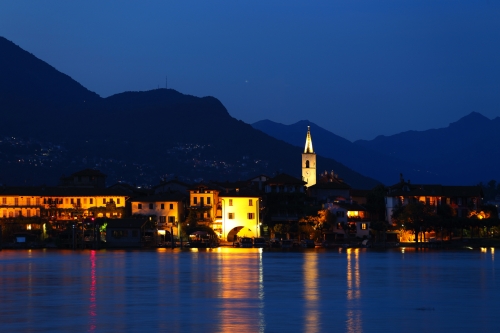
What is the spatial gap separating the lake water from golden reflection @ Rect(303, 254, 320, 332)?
0.17 feet

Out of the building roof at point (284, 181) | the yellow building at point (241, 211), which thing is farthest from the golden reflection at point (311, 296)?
the building roof at point (284, 181)

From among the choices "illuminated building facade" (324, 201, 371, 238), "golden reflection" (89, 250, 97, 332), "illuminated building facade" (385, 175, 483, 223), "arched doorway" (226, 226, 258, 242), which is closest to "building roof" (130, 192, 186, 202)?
"arched doorway" (226, 226, 258, 242)

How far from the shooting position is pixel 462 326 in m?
35.4

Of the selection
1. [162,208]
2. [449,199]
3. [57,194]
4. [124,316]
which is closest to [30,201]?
[57,194]

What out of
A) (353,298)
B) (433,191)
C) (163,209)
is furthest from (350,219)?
(353,298)

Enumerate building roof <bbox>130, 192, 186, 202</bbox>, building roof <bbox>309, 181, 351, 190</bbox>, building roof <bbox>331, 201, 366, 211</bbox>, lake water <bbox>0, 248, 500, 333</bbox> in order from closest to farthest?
lake water <bbox>0, 248, 500, 333</bbox>, building roof <bbox>331, 201, 366, 211</bbox>, building roof <bbox>130, 192, 186, 202</bbox>, building roof <bbox>309, 181, 351, 190</bbox>

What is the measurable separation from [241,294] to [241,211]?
54.2 m

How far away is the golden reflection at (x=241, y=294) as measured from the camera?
35.8m

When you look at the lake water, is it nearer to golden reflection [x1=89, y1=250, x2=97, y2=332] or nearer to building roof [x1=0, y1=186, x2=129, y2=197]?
golden reflection [x1=89, y1=250, x2=97, y2=332]

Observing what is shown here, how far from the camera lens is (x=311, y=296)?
46219 millimetres

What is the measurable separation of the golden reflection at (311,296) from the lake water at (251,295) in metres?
0.05

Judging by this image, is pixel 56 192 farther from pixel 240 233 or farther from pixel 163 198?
pixel 240 233

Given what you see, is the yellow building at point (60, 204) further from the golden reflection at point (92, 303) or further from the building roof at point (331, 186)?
the golden reflection at point (92, 303)

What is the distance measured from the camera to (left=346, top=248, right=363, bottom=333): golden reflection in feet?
117
